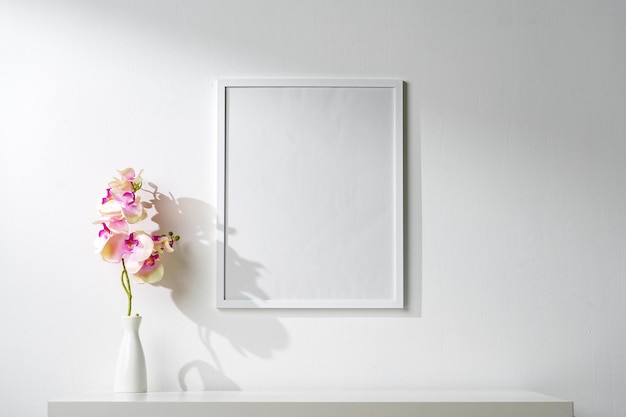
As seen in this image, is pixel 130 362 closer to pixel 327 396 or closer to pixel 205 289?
pixel 205 289

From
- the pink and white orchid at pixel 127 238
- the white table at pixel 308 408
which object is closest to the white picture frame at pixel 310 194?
the pink and white orchid at pixel 127 238

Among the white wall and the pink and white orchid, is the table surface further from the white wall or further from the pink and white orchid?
the pink and white orchid

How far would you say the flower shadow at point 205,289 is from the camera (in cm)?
203

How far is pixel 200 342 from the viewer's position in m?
2.04

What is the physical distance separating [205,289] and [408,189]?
58cm

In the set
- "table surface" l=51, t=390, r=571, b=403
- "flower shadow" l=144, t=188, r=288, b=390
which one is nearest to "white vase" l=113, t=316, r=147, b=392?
"table surface" l=51, t=390, r=571, b=403

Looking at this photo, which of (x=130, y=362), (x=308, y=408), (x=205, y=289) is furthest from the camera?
(x=205, y=289)

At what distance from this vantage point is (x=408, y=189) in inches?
81.7

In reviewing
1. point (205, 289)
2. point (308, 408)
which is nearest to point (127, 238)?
point (205, 289)

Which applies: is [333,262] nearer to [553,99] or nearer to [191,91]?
[191,91]

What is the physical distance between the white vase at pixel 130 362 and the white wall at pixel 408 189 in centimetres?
9

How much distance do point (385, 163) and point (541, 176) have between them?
1.33ft

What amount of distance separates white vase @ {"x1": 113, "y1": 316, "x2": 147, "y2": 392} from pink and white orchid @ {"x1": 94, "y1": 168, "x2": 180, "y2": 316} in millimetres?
42

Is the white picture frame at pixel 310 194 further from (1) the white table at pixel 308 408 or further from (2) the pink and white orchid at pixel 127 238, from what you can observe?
(1) the white table at pixel 308 408
